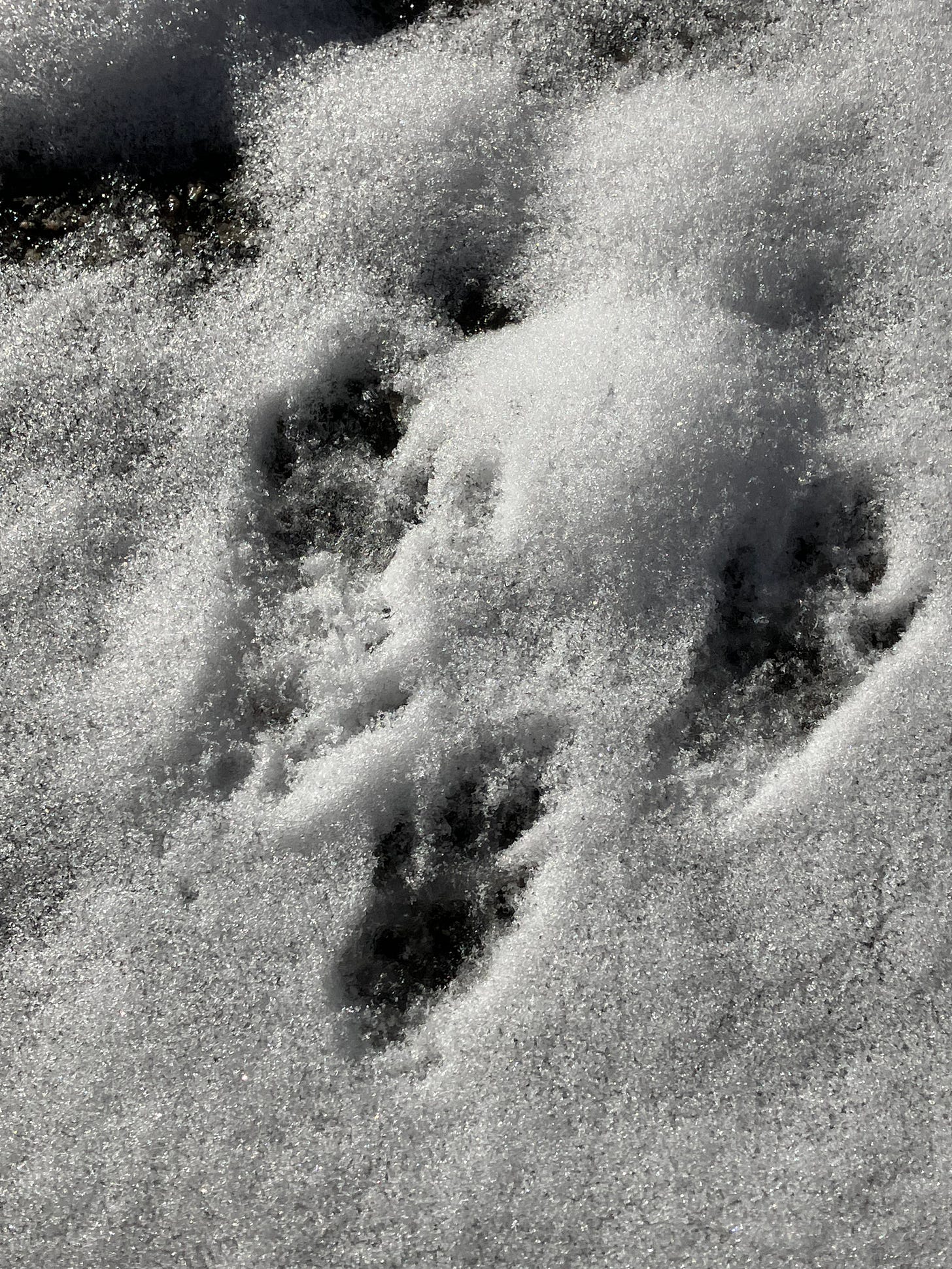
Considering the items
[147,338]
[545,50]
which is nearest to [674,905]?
[147,338]

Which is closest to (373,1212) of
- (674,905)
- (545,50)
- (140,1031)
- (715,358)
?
(140,1031)

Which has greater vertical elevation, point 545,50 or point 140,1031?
point 545,50

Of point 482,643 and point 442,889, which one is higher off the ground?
point 482,643

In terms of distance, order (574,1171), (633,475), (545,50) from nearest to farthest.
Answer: (574,1171)
(633,475)
(545,50)

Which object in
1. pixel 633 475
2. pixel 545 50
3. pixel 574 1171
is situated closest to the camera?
pixel 574 1171

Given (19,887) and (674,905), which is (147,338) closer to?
(19,887)

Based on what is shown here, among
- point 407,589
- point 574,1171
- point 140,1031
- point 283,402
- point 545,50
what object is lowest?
point 574,1171

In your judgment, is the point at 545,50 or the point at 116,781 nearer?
the point at 116,781
